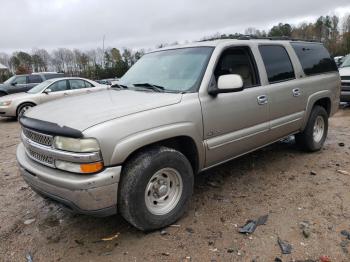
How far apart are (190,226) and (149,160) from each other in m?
0.90

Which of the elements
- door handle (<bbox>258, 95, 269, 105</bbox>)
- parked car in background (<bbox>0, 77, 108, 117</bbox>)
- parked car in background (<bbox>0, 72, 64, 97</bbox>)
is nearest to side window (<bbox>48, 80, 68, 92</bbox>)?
parked car in background (<bbox>0, 77, 108, 117</bbox>)

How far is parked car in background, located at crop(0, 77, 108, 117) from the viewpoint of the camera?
12000 millimetres

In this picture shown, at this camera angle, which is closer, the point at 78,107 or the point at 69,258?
the point at 69,258

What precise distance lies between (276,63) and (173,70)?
1631mm

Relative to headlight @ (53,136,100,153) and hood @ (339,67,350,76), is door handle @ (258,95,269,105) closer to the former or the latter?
headlight @ (53,136,100,153)

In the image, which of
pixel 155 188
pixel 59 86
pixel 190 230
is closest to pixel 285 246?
pixel 190 230

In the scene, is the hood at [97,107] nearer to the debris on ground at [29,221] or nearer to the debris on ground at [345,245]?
the debris on ground at [29,221]

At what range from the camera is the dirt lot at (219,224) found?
3.19 meters

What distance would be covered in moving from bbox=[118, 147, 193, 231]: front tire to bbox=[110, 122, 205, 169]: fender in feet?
0.47

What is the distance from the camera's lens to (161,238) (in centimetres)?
343

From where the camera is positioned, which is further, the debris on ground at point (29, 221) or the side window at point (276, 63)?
the side window at point (276, 63)

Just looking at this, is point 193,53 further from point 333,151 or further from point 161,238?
point 333,151

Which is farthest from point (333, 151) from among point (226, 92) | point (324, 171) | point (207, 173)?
point (226, 92)

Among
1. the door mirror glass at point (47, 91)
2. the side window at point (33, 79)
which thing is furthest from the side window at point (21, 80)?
the door mirror glass at point (47, 91)
